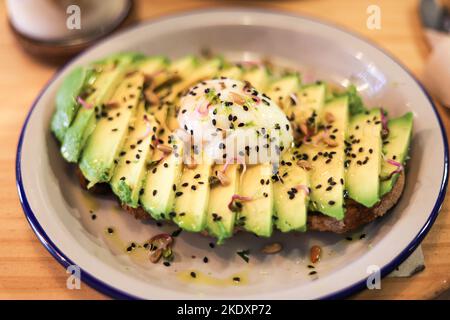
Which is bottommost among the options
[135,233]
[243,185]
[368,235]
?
[135,233]

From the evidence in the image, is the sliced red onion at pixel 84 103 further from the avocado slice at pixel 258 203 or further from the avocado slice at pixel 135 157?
the avocado slice at pixel 258 203

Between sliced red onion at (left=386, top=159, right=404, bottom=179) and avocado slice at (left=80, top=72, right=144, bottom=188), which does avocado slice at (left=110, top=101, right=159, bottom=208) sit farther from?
sliced red onion at (left=386, top=159, right=404, bottom=179)

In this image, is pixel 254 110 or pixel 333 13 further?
pixel 333 13

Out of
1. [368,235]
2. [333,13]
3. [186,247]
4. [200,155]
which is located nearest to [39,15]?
[200,155]

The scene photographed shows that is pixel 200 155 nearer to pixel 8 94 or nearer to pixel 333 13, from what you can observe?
pixel 8 94

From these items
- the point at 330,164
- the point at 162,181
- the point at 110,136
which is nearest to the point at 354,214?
the point at 330,164

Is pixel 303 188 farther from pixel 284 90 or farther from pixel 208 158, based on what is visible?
pixel 284 90
